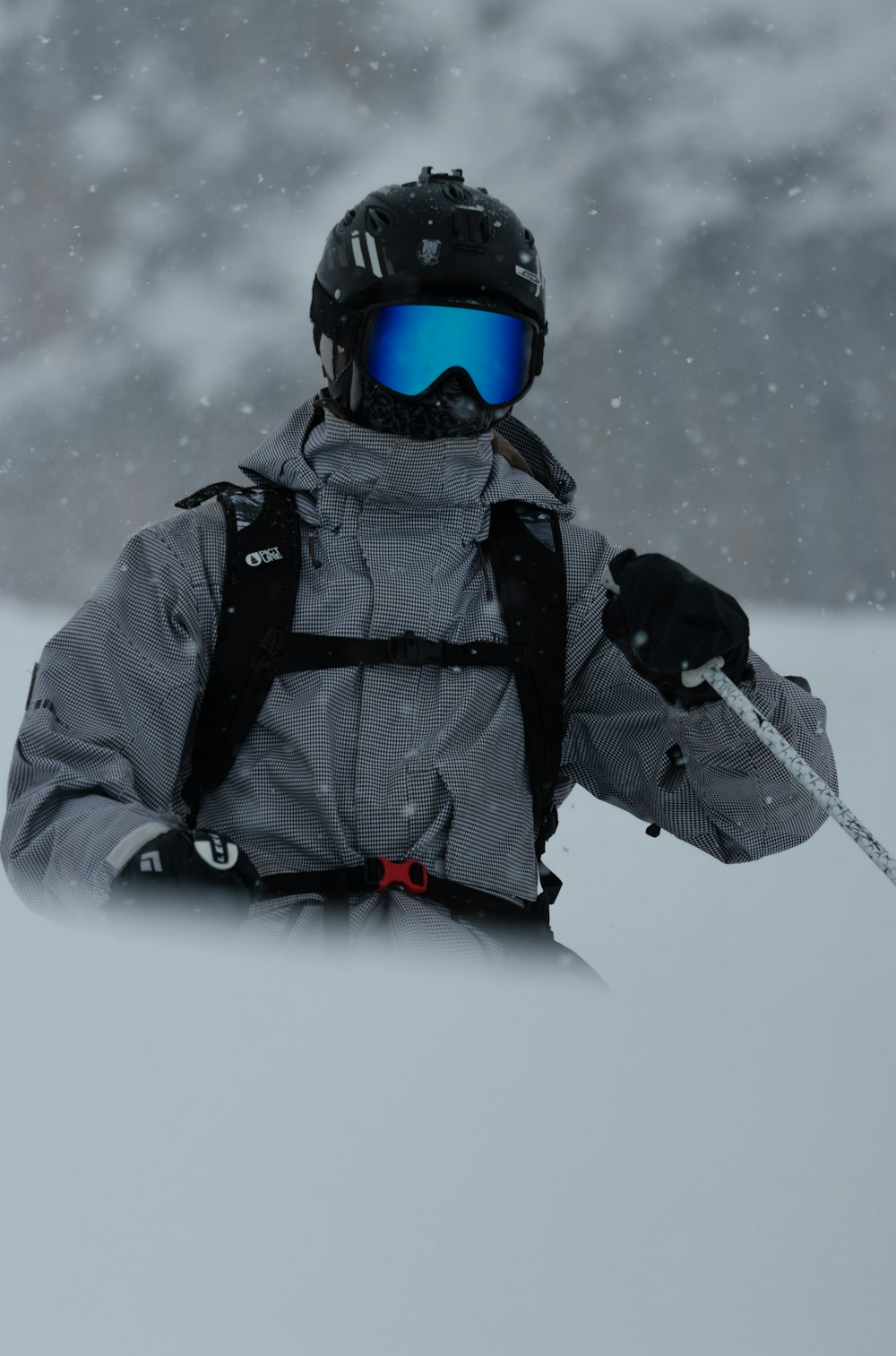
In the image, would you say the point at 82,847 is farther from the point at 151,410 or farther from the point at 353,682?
the point at 151,410

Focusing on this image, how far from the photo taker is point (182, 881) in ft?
7.21

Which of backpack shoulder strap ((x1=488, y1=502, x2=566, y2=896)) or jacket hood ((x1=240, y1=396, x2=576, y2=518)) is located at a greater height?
jacket hood ((x1=240, y1=396, x2=576, y2=518))

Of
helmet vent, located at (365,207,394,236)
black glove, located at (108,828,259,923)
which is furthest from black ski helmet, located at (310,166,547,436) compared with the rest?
black glove, located at (108,828,259,923)

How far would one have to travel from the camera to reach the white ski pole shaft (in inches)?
92.7

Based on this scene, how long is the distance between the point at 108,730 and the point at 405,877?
0.62 meters

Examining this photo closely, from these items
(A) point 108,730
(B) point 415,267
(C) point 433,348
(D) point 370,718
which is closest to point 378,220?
(B) point 415,267

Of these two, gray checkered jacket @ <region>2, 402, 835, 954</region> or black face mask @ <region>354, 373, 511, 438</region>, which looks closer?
gray checkered jacket @ <region>2, 402, 835, 954</region>

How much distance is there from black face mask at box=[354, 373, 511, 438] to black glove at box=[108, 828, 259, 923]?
108cm

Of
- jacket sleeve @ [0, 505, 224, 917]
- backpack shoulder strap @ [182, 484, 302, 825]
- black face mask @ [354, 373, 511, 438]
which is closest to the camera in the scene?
jacket sleeve @ [0, 505, 224, 917]

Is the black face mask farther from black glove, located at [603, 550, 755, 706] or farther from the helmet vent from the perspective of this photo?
black glove, located at [603, 550, 755, 706]

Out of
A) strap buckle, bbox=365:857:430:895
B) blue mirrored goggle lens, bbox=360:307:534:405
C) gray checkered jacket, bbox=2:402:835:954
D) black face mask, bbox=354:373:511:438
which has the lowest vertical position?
strap buckle, bbox=365:857:430:895

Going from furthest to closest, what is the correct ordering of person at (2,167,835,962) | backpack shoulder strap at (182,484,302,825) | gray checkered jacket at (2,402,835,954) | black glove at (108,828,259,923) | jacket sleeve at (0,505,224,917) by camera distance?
backpack shoulder strap at (182,484,302,825)
gray checkered jacket at (2,402,835,954)
person at (2,167,835,962)
jacket sleeve at (0,505,224,917)
black glove at (108,828,259,923)

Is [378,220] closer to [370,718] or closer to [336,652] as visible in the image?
[336,652]

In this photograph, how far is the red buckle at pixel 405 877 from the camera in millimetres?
2551
